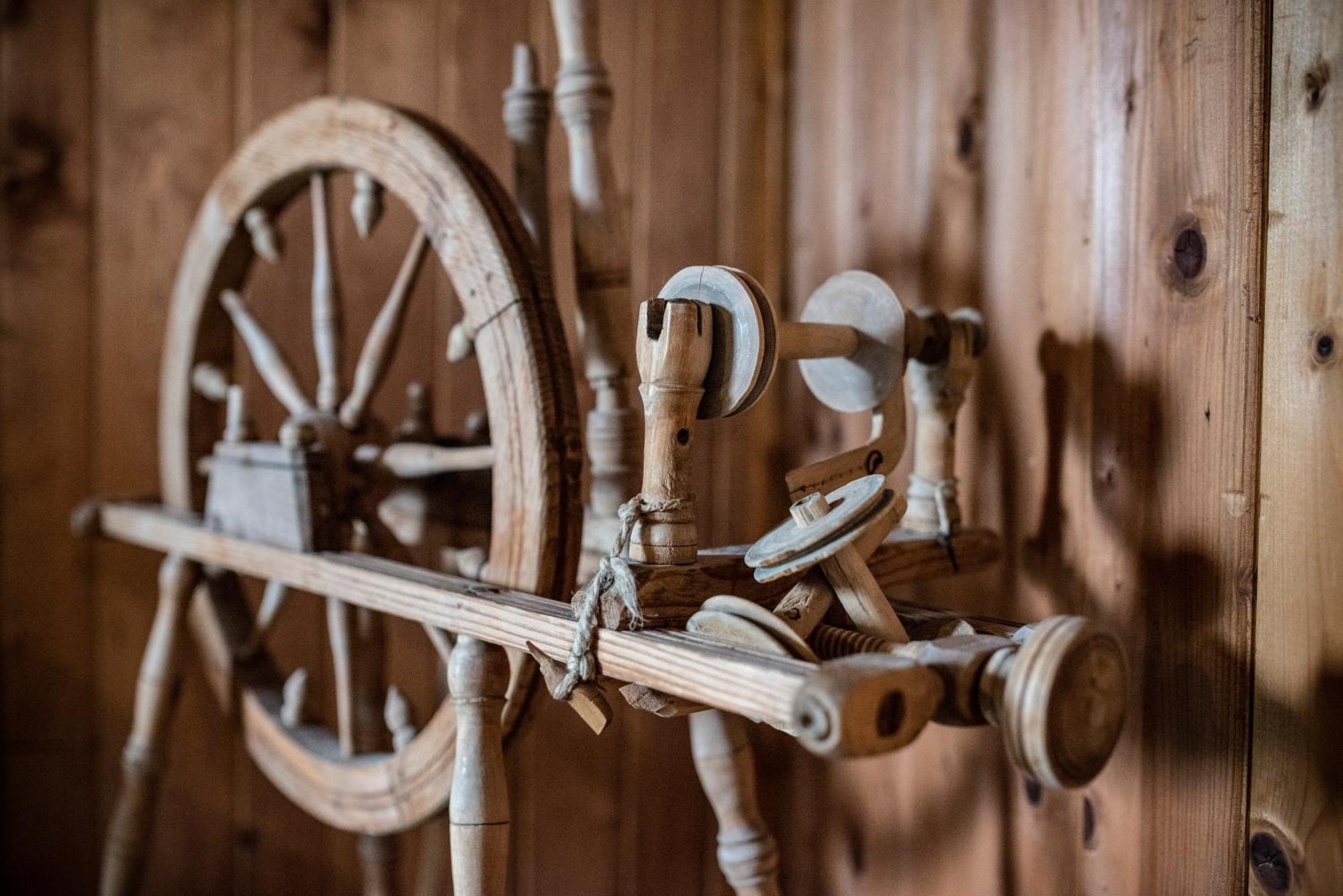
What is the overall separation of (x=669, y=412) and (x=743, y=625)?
15 cm

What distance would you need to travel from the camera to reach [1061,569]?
3.45 ft

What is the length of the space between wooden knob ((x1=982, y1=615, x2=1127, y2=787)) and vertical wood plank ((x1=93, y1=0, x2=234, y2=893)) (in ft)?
3.96

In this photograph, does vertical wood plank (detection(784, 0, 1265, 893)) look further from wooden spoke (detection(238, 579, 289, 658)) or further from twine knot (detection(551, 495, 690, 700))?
wooden spoke (detection(238, 579, 289, 658))

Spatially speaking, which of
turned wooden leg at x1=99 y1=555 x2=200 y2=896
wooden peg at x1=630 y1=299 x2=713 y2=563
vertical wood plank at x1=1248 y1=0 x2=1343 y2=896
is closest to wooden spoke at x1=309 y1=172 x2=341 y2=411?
turned wooden leg at x1=99 y1=555 x2=200 y2=896

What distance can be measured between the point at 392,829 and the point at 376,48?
39.6 inches

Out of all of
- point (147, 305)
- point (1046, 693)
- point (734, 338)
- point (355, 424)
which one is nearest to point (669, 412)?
point (734, 338)

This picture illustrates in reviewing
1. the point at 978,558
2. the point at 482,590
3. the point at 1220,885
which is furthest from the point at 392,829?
the point at 1220,885

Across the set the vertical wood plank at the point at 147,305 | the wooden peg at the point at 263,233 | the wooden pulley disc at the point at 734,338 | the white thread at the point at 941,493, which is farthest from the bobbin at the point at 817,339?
the vertical wood plank at the point at 147,305

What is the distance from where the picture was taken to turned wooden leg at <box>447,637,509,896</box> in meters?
0.84

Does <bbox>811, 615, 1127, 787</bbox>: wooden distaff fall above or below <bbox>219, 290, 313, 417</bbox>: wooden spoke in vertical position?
below

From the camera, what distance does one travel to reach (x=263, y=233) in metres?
1.24

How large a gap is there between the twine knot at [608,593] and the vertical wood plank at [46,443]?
109cm

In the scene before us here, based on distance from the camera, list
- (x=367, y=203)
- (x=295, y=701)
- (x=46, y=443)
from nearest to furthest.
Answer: (x=367, y=203)
(x=295, y=701)
(x=46, y=443)

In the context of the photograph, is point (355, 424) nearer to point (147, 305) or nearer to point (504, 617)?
point (504, 617)
